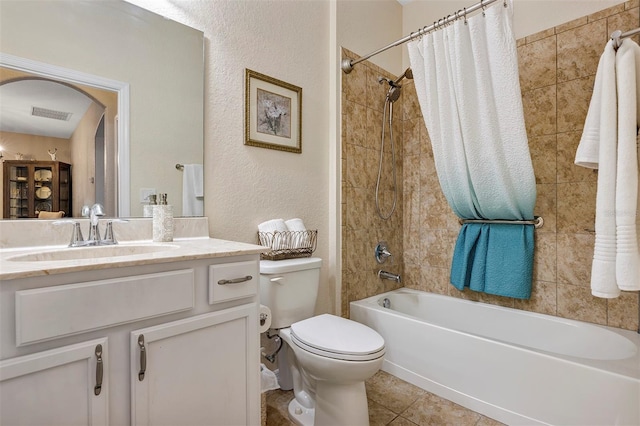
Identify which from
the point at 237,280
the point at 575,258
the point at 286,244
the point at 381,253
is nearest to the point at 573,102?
the point at 575,258

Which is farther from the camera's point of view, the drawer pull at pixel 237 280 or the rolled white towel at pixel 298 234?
the rolled white towel at pixel 298 234

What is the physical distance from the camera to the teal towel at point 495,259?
2.01 meters

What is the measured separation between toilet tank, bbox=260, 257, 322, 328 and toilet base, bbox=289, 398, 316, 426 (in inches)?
16.2

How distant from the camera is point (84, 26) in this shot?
4.25 ft

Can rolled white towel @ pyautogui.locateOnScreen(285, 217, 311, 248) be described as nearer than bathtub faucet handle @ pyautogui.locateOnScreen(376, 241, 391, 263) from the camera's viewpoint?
Yes

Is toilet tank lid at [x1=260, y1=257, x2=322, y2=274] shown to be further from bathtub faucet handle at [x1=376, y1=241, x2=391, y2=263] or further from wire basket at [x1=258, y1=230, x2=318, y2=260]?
bathtub faucet handle at [x1=376, y1=241, x2=391, y2=263]

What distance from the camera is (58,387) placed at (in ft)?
2.67

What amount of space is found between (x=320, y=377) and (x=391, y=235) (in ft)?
4.68

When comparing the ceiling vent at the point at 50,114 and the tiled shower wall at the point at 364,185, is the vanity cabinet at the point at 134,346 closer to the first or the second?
the ceiling vent at the point at 50,114

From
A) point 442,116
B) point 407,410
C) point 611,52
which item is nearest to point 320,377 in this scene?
point 407,410

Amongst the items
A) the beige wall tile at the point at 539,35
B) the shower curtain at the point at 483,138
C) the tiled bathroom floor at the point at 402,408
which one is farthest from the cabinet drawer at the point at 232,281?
the beige wall tile at the point at 539,35

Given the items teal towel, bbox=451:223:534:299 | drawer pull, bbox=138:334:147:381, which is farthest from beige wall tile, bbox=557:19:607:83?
drawer pull, bbox=138:334:147:381

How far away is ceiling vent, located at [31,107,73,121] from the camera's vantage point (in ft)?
4.00

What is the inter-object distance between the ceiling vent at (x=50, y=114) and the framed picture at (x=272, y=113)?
0.77 m
